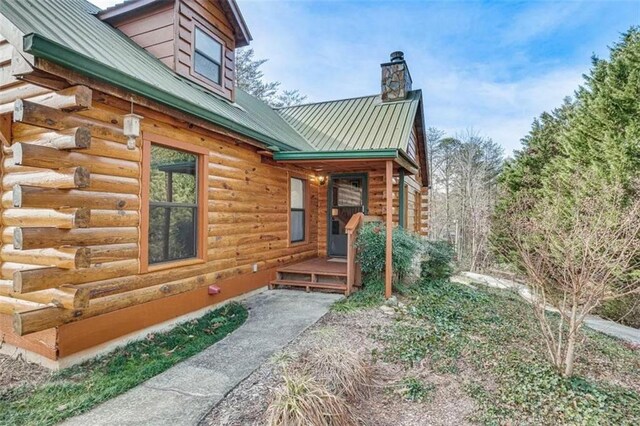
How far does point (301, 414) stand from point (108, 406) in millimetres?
1704

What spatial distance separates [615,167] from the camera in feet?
27.9

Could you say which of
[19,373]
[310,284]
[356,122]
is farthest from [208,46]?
[19,373]

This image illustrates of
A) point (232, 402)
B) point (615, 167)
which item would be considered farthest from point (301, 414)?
point (615, 167)

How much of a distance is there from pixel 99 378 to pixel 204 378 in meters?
0.99

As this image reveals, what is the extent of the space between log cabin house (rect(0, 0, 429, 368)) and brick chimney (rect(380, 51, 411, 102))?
1694mm

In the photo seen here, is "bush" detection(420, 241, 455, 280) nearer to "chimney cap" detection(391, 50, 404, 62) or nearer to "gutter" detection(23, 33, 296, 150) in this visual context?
"chimney cap" detection(391, 50, 404, 62)

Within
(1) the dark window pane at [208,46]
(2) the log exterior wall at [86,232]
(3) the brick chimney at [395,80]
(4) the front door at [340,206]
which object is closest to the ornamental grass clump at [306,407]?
(2) the log exterior wall at [86,232]

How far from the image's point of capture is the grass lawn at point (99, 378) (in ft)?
8.96

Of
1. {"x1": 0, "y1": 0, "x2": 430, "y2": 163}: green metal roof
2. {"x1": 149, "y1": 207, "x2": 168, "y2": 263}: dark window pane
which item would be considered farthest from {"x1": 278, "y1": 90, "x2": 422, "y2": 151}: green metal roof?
{"x1": 149, "y1": 207, "x2": 168, "y2": 263}: dark window pane

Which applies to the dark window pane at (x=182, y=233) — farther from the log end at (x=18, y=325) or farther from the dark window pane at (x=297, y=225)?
the dark window pane at (x=297, y=225)

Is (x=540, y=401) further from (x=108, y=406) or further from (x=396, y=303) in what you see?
(x=108, y=406)

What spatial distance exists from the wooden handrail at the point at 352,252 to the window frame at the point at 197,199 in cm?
273

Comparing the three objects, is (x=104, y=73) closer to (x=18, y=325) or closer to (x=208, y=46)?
(x=18, y=325)

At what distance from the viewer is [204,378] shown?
3.33 m
